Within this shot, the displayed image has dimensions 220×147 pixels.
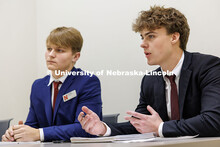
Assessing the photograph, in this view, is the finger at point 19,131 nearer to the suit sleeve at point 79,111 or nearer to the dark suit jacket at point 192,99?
the suit sleeve at point 79,111

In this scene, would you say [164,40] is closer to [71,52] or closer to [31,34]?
[71,52]

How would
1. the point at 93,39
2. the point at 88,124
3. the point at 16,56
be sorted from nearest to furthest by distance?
the point at 88,124
the point at 93,39
the point at 16,56

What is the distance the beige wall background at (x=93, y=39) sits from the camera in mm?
2445

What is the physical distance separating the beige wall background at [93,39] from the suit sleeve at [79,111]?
2.25 ft

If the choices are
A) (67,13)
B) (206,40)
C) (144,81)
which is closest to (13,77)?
(67,13)

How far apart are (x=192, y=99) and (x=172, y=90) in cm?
15

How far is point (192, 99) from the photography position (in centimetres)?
181

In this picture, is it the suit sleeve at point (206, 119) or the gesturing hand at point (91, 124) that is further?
the gesturing hand at point (91, 124)

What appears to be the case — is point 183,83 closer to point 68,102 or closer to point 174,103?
point 174,103

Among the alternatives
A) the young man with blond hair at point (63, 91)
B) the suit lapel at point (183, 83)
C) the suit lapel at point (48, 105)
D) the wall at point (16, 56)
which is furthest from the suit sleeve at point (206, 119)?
the wall at point (16, 56)

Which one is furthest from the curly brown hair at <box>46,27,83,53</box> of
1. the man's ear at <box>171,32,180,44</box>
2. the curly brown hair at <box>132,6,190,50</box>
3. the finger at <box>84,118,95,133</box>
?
the finger at <box>84,118,95,133</box>

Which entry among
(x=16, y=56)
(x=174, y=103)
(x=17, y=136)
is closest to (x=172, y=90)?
(x=174, y=103)

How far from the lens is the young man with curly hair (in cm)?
152

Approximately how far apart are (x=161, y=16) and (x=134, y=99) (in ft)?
3.36
